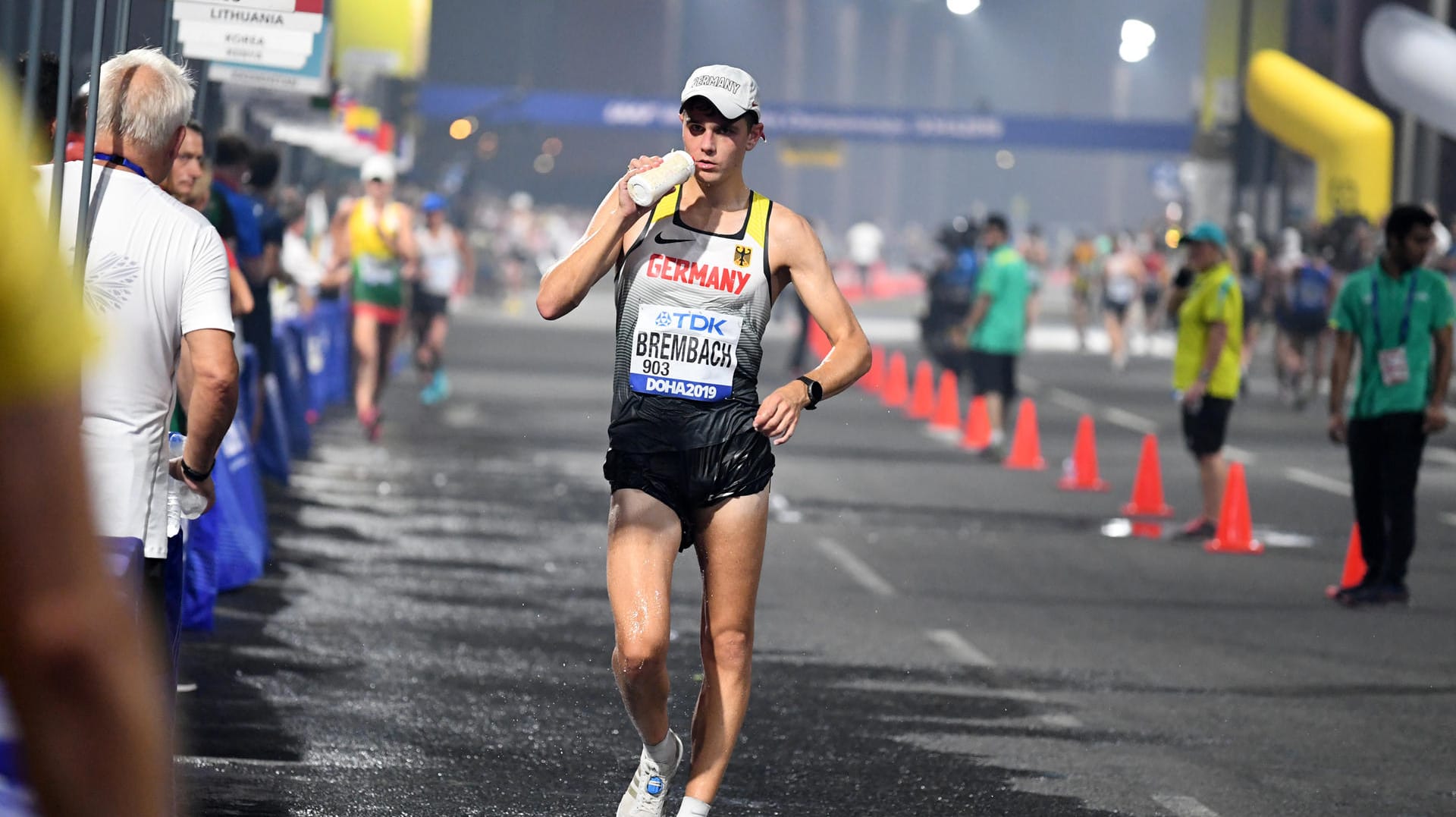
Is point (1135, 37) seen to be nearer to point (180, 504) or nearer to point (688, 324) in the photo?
point (688, 324)

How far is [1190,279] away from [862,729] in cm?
682

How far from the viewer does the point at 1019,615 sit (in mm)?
10352

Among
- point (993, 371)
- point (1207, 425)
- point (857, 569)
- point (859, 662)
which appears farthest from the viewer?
point (993, 371)

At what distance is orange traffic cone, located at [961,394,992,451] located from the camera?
19.3 m

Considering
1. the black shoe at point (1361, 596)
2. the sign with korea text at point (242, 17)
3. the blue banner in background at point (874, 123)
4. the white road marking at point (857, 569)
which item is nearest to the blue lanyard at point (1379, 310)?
the black shoe at point (1361, 596)

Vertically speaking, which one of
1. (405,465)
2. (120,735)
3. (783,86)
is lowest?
(405,465)

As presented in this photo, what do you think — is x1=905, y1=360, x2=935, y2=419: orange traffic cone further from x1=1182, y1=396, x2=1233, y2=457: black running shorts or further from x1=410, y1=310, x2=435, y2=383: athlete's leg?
x1=1182, y1=396, x2=1233, y2=457: black running shorts

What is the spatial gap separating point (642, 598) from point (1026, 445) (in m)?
13.4

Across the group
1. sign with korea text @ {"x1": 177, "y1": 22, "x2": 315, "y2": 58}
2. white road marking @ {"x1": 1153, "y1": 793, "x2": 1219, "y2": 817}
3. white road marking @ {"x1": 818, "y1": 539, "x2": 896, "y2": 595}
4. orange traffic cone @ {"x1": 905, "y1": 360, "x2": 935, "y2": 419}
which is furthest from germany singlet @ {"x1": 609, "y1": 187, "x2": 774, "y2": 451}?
orange traffic cone @ {"x1": 905, "y1": 360, "x2": 935, "y2": 419}

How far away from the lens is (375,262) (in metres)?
17.6

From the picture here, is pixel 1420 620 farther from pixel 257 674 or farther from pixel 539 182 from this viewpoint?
pixel 539 182

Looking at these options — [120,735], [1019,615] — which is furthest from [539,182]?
[120,735]

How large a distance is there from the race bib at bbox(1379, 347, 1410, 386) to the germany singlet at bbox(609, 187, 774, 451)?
20.3ft

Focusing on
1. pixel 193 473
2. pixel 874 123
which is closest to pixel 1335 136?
pixel 193 473
